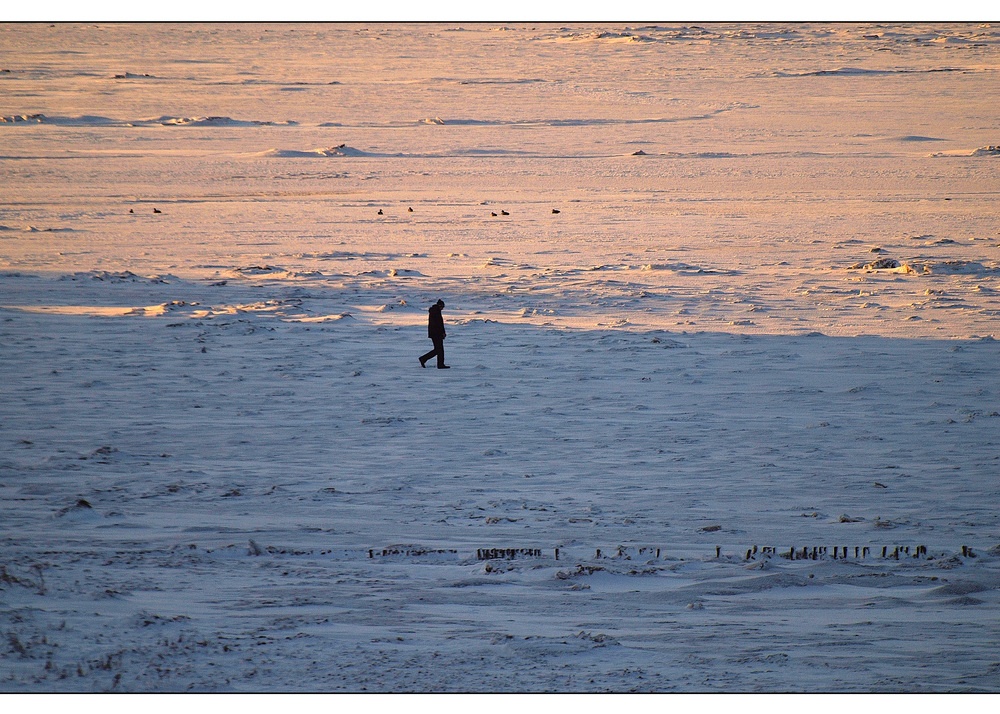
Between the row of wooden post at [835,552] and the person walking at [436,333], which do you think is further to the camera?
the person walking at [436,333]

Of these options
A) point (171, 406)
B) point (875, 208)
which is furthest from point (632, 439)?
point (875, 208)

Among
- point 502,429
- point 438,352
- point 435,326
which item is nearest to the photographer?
point 502,429

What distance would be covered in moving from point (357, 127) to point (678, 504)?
33686 mm

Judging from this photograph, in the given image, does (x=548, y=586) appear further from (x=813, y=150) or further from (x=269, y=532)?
(x=813, y=150)

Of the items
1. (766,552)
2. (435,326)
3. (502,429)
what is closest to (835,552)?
(766,552)

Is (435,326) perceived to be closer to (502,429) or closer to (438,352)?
(438,352)

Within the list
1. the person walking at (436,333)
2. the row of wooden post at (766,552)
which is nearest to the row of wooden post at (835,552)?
the row of wooden post at (766,552)

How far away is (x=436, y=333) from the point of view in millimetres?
11180

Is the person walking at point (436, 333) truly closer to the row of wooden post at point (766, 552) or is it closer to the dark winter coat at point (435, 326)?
the dark winter coat at point (435, 326)

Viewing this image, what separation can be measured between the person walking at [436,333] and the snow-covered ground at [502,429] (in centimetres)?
17

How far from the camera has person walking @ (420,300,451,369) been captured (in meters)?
11.0

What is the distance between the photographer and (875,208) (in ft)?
77.3

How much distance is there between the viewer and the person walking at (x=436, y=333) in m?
11.0

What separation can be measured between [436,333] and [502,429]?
222cm
